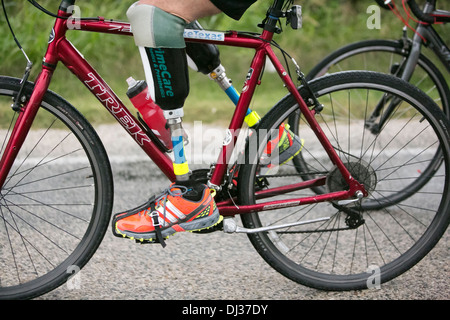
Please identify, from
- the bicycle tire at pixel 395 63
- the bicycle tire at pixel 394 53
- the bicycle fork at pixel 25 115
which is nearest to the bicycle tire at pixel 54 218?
the bicycle fork at pixel 25 115

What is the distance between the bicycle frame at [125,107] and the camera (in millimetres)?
2633

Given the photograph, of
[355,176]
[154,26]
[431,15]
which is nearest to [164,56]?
[154,26]

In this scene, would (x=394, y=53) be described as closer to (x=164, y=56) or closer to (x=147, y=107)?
(x=147, y=107)

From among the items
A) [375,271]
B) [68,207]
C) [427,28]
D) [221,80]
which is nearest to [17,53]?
[68,207]

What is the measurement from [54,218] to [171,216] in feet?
4.15

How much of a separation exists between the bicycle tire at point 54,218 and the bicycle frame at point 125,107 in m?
0.12

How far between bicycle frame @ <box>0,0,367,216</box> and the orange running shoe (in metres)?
0.10

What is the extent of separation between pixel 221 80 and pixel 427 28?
1520 mm

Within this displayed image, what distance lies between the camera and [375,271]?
2975 mm

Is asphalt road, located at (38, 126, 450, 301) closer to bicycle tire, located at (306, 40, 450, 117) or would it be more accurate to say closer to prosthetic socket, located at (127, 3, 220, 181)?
prosthetic socket, located at (127, 3, 220, 181)

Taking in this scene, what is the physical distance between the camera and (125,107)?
110 inches

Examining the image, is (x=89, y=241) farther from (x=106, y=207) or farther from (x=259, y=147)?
(x=259, y=147)

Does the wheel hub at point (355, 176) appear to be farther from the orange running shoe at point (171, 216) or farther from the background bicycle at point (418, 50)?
the background bicycle at point (418, 50)

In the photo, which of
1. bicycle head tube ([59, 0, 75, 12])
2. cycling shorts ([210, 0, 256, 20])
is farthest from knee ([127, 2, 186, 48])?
bicycle head tube ([59, 0, 75, 12])
